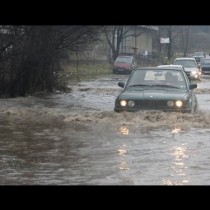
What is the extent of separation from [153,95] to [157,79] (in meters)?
1.17

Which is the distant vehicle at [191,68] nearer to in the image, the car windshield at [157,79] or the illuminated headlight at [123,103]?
the car windshield at [157,79]

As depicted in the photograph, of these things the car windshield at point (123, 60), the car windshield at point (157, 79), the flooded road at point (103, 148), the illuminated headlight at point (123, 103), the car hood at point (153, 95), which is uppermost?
the car windshield at point (123, 60)

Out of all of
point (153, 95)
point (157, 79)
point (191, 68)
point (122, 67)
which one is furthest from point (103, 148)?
point (122, 67)

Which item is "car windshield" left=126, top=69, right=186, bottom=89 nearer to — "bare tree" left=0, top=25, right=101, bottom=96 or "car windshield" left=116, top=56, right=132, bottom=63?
"bare tree" left=0, top=25, right=101, bottom=96

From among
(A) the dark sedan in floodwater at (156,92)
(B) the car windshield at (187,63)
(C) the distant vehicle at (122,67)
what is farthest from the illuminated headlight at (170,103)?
(C) the distant vehicle at (122,67)

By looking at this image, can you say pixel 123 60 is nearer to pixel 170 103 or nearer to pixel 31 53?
pixel 31 53

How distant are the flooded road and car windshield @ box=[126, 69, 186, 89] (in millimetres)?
910

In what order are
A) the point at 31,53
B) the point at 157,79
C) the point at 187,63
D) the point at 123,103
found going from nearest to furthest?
the point at 123,103
the point at 157,79
the point at 31,53
the point at 187,63

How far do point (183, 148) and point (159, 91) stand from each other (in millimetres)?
3107

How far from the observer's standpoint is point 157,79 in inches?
502

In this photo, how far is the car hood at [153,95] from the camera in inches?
457

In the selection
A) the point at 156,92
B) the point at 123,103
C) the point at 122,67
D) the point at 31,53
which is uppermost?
the point at 31,53
